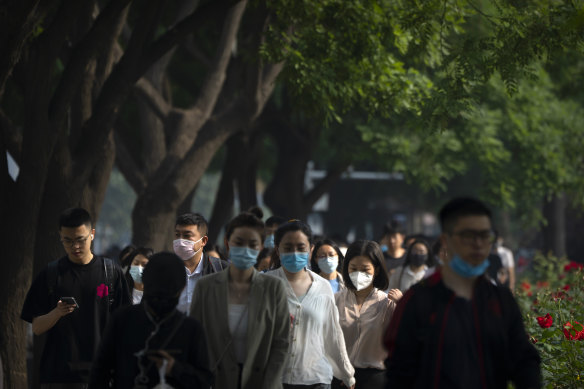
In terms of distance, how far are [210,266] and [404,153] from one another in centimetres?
1263

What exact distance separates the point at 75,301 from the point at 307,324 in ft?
4.81

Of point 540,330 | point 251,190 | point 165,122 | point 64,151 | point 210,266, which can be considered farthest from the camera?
point 251,190

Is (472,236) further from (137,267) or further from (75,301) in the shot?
(137,267)

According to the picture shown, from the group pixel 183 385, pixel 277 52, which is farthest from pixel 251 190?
pixel 183 385

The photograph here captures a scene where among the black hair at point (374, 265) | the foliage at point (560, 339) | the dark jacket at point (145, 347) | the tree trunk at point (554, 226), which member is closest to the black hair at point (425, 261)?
the foliage at point (560, 339)

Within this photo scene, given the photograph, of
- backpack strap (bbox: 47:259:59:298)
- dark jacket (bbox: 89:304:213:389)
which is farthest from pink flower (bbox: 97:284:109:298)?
dark jacket (bbox: 89:304:213:389)

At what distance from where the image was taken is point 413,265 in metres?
11.3

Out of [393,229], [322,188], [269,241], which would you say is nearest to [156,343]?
[269,241]

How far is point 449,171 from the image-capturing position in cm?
2062

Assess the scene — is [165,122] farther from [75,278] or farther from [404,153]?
[75,278]

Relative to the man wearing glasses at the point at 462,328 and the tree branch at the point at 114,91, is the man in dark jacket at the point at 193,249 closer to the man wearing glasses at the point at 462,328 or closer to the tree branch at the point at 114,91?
the man wearing glasses at the point at 462,328

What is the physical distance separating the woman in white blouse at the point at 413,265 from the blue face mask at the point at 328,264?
10.3 feet

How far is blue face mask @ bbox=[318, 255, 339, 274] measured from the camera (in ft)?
26.7

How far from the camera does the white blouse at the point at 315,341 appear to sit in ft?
21.2
